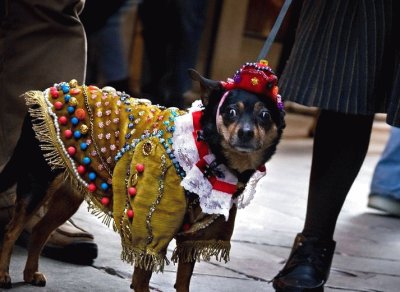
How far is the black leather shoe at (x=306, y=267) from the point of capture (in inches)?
128

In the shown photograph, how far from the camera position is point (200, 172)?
2779 mm

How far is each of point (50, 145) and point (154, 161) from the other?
0.42 m

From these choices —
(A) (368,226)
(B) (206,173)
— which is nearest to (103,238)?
(B) (206,173)

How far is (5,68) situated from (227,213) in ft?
4.22

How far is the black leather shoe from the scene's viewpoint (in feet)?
10.6

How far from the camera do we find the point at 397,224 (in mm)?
5129

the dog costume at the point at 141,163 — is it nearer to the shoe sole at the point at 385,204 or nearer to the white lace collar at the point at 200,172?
the white lace collar at the point at 200,172

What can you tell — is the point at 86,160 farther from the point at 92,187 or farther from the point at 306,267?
the point at 306,267

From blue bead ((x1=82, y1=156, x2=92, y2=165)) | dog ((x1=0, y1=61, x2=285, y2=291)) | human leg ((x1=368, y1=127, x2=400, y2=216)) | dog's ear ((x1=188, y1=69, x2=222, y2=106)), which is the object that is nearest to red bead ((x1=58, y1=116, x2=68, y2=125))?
dog ((x1=0, y1=61, x2=285, y2=291))

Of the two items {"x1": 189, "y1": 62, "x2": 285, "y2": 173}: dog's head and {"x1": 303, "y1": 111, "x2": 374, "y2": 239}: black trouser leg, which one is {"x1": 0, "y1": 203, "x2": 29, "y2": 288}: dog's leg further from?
{"x1": 303, "y1": 111, "x2": 374, "y2": 239}: black trouser leg

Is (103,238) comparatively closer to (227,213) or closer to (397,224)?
(227,213)

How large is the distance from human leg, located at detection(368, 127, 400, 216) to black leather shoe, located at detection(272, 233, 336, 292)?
2.05 m

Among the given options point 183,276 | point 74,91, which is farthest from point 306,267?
point 74,91

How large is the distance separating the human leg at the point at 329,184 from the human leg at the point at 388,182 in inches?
80.1
